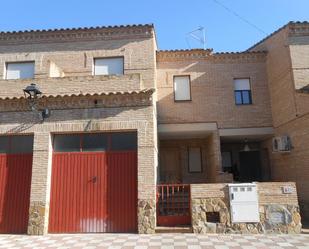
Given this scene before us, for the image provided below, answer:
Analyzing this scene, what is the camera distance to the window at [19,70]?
43.0 feet

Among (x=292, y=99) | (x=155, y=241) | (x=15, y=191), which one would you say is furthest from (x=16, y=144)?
(x=292, y=99)

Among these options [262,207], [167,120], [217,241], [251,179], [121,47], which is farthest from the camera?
[251,179]

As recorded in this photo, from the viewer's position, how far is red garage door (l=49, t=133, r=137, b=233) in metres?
9.71

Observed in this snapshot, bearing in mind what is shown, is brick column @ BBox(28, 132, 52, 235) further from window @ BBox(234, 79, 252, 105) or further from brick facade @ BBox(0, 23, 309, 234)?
window @ BBox(234, 79, 252, 105)

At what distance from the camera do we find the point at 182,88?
47.8 ft

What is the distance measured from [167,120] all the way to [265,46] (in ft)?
19.6

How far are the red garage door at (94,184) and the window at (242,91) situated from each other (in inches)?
259

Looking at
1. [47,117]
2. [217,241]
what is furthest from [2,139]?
[217,241]

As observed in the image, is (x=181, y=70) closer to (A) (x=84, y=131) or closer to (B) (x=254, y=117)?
(B) (x=254, y=117)

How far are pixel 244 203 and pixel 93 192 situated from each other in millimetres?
4844

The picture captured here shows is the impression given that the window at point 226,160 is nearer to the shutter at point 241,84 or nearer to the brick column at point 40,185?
the shutter at point 241,84

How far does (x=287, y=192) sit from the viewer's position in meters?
9.53

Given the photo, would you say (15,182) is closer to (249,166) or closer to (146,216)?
(146,216)

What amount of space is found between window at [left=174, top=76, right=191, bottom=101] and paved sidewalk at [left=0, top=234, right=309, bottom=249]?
7.17 metres
